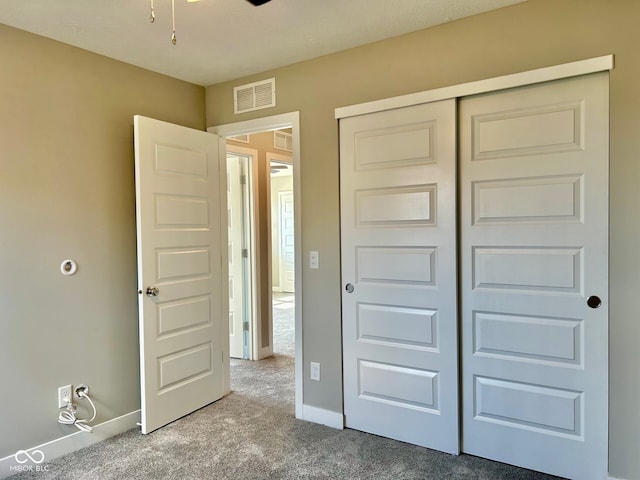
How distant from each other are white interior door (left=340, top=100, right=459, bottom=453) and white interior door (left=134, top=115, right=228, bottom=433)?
1.09 metres

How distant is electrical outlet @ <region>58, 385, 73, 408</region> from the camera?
255cm

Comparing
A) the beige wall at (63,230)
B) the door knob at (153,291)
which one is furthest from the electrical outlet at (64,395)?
the door knob at (153,291)

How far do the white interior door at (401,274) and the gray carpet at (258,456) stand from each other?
0.17m

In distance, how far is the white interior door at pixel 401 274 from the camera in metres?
2.46

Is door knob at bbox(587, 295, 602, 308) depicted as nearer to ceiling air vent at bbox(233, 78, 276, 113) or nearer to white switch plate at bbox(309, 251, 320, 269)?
white switch plate at bbox(309, 251, 320, 269)

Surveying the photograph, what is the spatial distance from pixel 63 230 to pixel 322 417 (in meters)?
2.02

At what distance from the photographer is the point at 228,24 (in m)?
2.36

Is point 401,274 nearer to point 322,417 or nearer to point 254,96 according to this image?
point 322,417

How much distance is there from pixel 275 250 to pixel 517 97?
25.8 feet

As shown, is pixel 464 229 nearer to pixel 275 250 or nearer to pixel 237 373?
pixel 237 373

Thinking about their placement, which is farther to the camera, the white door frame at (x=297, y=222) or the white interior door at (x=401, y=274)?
the white door frame at (x=297, y=222)

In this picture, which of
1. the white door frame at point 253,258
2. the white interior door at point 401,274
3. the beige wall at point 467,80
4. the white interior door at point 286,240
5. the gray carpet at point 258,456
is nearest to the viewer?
the beige wall at point 467,80

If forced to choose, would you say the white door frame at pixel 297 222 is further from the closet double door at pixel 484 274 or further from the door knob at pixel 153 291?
the door knob at pixel 153 291

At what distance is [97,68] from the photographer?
274cm
